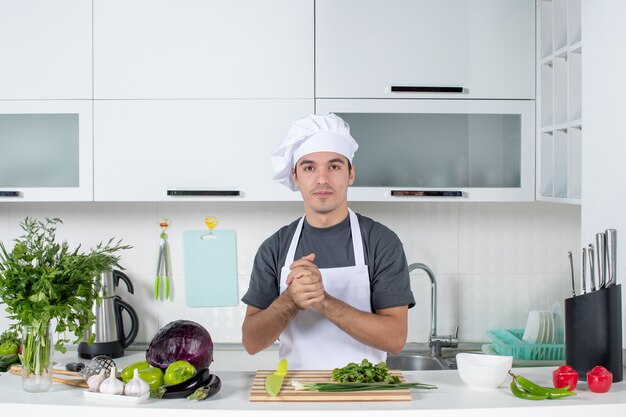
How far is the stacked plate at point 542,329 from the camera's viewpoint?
9.82ft

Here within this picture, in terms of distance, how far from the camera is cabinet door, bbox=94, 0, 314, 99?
284 cm

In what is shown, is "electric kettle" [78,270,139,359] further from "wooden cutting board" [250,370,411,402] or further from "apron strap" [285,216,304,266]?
"wooden cutting board" [250,370,411,402]

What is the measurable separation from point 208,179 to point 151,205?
51 cm

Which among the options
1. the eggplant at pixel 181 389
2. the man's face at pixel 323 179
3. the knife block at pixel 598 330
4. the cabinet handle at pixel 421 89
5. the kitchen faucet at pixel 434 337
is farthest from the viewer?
the kitchen faucet at pixel 434 337

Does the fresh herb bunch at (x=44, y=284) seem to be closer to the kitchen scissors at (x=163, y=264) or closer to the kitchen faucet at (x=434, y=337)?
the kitchen scissors at (x=163, y=264)

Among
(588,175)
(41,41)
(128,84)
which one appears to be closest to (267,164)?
(128,84)

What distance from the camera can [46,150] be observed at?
2.91 meters

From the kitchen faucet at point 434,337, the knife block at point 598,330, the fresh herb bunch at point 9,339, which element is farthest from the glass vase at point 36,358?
the kitchen faucet at point 434,337

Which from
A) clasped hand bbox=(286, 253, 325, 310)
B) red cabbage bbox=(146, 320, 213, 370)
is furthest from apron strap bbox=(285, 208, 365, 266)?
red cabbage bbox=(146, 320, 213, 370)

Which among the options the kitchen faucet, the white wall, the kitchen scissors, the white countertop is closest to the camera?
the white countertop

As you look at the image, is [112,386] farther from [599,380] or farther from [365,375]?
[599,380]

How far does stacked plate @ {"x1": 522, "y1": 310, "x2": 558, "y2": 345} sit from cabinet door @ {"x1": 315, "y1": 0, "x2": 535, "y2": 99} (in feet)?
2.77

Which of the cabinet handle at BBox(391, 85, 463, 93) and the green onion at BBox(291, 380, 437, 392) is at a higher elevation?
the cabinet handle at BBox(391, 85, 463, 93)

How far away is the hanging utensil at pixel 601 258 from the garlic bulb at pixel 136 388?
1180 mm
